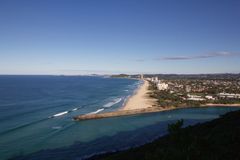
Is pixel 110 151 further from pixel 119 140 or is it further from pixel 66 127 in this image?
pixel 66 127

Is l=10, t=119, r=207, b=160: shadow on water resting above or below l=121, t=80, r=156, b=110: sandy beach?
below

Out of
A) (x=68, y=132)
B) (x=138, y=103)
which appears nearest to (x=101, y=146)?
(x=68, y=132)

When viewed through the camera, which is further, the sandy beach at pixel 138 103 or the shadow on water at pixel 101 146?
the sandy beach at pixel 138 103

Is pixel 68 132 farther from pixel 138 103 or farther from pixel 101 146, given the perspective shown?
pixel 138 103

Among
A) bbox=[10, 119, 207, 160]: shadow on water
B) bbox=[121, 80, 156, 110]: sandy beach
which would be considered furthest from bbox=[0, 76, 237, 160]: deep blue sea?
bbox=[121, 80, 156, 110]: sandy beach

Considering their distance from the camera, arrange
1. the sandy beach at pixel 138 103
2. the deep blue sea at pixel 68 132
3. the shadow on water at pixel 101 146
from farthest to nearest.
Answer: the sandy beach at pixel 138 103, the deep blue sea at pixel 68 132, the shadow on water at pixel 101 146

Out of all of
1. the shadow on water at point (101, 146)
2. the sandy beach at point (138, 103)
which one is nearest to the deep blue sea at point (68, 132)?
the shadow on water at point (101, 146)

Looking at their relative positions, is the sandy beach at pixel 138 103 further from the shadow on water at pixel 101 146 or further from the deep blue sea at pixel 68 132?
the shadow on water at pixel 101 146

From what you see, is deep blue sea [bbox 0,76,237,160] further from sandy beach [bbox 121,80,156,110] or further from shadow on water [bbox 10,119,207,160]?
sandy beach [bbox 121,80,156,110]
